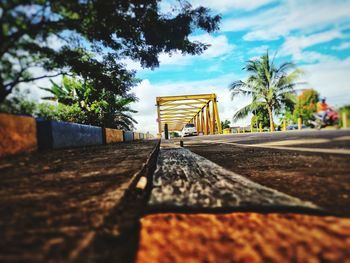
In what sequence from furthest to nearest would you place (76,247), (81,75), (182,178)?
(81,75), (182,178), (76,247)

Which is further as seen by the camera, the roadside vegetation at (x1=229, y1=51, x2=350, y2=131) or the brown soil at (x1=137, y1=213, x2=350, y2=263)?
the roadside vegetation at (x1=229, y1=51, x2=350, y2=131)

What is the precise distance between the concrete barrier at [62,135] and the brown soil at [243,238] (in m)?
2.76

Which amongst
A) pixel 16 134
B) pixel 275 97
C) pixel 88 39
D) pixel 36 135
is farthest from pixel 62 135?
pixel 275 97

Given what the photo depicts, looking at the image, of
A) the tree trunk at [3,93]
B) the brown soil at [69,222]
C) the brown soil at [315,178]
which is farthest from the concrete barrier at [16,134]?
the brown soil at [315,178]

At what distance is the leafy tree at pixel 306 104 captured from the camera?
103 cm

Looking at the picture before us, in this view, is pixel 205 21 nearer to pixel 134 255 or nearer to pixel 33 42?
pixel 33 42

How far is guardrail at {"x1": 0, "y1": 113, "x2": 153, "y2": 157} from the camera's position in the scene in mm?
1845

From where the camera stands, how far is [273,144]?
1746 mm

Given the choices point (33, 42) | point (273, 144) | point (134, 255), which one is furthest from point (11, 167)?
point (273, 144)

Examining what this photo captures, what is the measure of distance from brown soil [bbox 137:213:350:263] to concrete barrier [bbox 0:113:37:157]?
65.0 inches

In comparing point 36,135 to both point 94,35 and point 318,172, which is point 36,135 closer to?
point 94,35

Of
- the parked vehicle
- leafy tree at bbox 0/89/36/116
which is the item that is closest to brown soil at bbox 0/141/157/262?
leafy tree at bbox 0/89/36/116

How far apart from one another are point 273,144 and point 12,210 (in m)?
1.66

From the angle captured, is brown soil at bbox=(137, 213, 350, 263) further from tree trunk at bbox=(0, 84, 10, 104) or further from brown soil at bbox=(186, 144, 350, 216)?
tree trunk at bbox=(0, 84, 10, 104)
